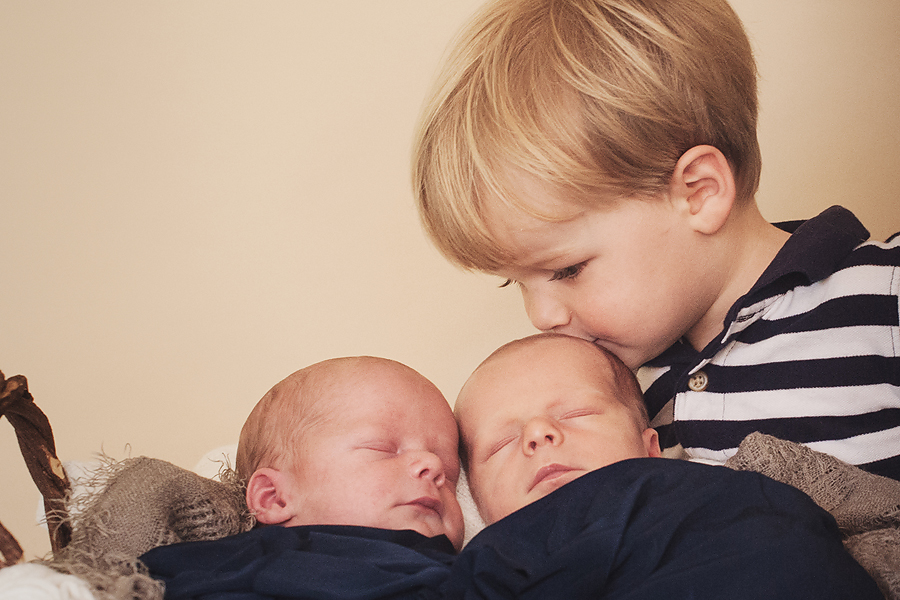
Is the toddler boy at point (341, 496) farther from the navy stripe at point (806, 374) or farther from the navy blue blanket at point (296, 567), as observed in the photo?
the navy stripe at point (806, 374)

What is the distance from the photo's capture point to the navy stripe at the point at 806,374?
1.09 metres

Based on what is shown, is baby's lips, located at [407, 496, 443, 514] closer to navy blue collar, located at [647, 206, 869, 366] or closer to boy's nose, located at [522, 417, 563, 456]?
boy's nose, located at [522, 417, 563, 456]

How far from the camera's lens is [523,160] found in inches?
43.6

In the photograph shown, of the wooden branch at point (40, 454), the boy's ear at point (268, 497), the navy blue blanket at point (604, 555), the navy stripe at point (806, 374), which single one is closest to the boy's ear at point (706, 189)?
the navy stripe at point (806, 374)

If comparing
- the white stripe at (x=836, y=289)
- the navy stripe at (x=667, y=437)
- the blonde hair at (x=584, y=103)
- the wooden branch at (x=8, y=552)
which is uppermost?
the blonde hair at (x=584, y=103)

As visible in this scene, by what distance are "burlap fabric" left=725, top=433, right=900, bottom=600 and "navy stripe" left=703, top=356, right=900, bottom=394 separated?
0.18 m

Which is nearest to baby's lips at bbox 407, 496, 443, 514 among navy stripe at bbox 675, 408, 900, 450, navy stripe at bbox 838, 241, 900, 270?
navy stripe at bbox 675, 408, 900, 450

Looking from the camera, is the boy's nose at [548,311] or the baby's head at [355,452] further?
the boy's nose at [548,311]

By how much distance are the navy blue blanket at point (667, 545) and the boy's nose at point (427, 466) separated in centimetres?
20

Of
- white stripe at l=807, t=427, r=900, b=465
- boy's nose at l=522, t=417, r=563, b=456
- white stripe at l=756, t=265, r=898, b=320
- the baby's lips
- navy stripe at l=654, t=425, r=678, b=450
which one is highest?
white stripe at l=756, t=265, r=898, b=320

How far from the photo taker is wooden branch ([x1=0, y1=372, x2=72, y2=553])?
0.87 metres

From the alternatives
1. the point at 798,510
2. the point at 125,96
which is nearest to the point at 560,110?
the point at 798,510

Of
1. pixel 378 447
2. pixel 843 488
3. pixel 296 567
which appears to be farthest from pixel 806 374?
pixel 296 567

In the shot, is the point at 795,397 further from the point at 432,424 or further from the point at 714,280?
the point at 432,424
